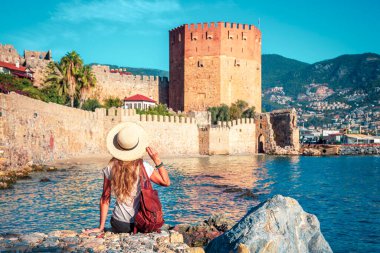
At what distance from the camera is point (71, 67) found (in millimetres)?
30000

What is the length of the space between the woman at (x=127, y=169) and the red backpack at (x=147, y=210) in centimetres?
6

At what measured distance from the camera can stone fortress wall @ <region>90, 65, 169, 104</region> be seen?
38844 mm

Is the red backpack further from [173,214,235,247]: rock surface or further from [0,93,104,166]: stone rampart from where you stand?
[0,93,104,166]: stone rampart

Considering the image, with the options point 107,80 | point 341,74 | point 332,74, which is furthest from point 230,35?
point 332,74

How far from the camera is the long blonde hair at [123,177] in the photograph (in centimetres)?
479

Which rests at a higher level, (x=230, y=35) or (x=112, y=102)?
(x=230, y=35)

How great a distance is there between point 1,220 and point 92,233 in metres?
4.53

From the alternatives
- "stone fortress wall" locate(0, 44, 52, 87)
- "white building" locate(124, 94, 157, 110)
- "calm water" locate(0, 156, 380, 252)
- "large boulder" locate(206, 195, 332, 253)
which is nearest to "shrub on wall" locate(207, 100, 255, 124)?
"white building" locate(124, 94, 157, 110)

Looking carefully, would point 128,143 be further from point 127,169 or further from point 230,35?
point 230,35

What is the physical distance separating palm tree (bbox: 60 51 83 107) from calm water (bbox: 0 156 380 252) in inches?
431

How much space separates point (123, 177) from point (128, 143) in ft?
1.20

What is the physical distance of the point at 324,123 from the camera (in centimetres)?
10681

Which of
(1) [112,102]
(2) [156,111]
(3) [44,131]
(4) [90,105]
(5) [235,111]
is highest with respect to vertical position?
(1) [112,102]

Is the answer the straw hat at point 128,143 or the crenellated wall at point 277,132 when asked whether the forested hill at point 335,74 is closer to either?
the crenellated wall at point 277,132
